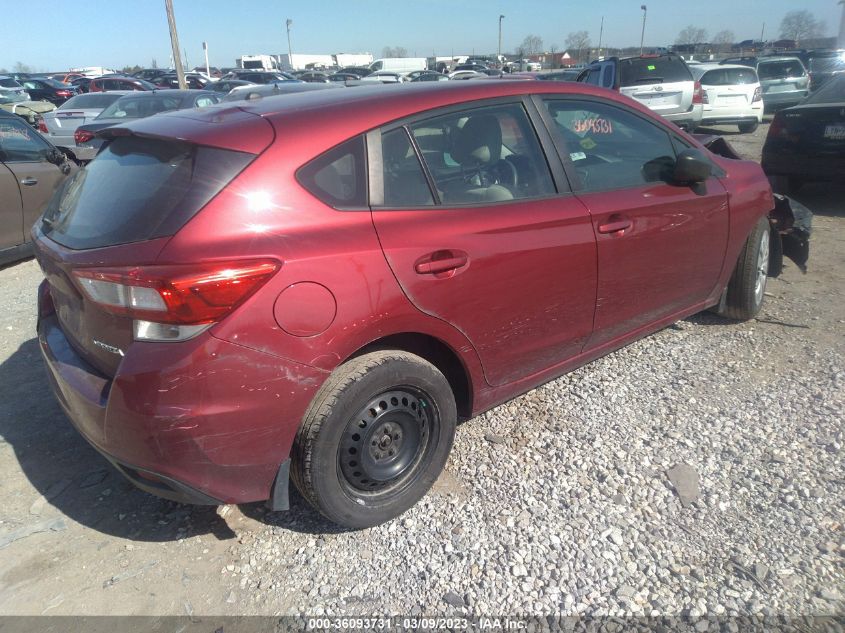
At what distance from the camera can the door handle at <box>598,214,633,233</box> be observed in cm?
314

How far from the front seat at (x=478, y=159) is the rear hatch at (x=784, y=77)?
1920cm

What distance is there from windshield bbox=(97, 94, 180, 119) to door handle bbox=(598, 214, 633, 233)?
9844mm

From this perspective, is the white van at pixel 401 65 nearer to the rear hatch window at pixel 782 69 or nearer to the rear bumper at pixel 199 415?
the rear hatch window at pixel 782 69

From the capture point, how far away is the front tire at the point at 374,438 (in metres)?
2.36

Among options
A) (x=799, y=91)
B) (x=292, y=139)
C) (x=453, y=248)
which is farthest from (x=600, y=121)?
(x=799, y=91)

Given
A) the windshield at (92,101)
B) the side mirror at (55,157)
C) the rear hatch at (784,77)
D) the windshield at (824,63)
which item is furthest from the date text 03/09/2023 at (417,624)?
the windshield at (824,63)

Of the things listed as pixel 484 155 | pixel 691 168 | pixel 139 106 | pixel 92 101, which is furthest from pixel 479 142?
pixel 92 101

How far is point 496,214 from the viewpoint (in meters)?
2.79

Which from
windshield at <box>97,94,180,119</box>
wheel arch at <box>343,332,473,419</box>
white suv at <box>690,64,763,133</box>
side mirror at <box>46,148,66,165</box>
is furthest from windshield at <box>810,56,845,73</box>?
wheel arch at <box>343,332,473,419</box>

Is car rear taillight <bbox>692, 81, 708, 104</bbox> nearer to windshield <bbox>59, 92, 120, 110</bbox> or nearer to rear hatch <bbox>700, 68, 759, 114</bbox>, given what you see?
rear hatch <bbox>700, 68, 759, 114</bbox>

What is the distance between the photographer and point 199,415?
2.09m

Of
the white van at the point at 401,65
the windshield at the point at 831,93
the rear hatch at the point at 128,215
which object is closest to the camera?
the rear hatch at the point at 128,215

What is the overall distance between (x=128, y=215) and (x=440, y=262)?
3.79ft

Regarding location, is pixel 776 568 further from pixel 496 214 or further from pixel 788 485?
pixel 496 214
